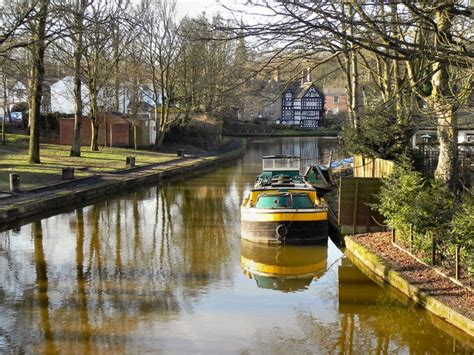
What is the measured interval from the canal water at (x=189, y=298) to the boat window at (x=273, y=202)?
121 centimetres

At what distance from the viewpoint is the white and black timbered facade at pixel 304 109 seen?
118 metres

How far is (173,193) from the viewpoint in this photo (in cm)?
A: 3034

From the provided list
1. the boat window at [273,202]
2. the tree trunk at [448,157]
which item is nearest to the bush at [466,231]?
the tree trunk at [448,157]

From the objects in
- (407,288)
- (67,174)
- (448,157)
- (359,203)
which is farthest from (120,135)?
(407,288)

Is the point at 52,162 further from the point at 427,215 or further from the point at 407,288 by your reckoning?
the point at 407,288

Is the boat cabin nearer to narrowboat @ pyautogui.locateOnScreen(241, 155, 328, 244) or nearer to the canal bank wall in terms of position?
the canal bank wall

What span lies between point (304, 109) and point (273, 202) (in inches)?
4131

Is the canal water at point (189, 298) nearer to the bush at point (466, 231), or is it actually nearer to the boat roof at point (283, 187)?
the bush at point (466, 231)

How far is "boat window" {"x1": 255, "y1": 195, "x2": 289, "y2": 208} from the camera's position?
17456 mm

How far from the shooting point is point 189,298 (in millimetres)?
12430

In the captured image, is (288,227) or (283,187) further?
(283,187)

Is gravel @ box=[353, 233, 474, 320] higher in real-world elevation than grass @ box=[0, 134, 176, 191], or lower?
lower

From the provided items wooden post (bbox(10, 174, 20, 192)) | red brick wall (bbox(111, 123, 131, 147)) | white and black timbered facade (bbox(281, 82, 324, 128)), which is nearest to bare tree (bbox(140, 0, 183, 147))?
red brick wall (bbox(111, 123, 131, 147))

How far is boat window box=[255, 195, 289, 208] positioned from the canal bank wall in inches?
326
